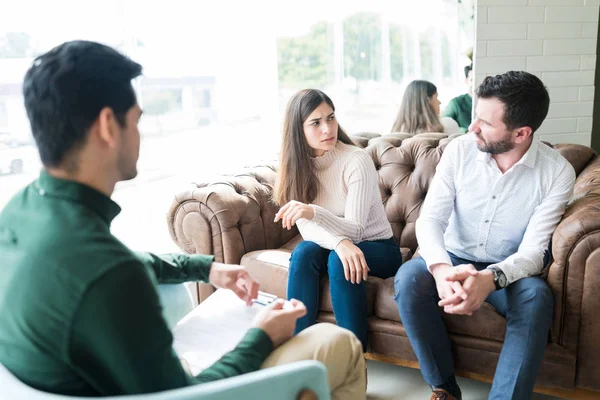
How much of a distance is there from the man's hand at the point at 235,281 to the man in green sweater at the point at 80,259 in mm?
382

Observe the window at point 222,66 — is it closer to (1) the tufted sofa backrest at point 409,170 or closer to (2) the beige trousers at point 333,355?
(1) the tufted sofa backrest at point 409,170

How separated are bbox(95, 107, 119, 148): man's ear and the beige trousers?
0.51 meters

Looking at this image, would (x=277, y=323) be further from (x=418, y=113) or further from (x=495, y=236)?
(x=418, y=113)

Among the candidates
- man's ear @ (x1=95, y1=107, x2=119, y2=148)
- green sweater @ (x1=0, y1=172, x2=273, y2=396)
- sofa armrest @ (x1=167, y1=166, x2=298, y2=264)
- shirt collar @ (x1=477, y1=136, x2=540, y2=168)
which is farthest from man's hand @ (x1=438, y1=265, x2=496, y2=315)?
man's ear @ (x1=95, y1=107, x2=119, y2=148)

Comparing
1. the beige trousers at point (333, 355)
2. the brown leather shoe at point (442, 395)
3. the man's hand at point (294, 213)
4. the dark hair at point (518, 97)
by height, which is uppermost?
the dark hair at point (518, 97)

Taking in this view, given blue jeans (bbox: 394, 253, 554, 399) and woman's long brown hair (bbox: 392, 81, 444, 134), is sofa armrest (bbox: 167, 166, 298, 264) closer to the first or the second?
blue jeans (bbox: 394, 253, 554, 399)

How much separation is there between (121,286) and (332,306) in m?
1.30

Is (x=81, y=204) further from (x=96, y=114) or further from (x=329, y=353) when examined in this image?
(x=329, y=353)

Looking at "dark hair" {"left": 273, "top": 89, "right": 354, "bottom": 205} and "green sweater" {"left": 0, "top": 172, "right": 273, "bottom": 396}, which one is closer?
"green sweater" {"left": 0, "top": 172, "right": 273, "bottom": 396}

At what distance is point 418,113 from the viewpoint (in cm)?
343

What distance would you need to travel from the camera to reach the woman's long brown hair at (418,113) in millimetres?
3400

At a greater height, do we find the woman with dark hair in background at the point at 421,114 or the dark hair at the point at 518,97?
the dark hair at the point at 518,97

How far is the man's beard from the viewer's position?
1907 millimetres

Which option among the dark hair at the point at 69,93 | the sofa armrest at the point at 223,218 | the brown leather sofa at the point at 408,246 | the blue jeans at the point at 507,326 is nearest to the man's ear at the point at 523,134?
the brown leather sofa at the point at 408,246
